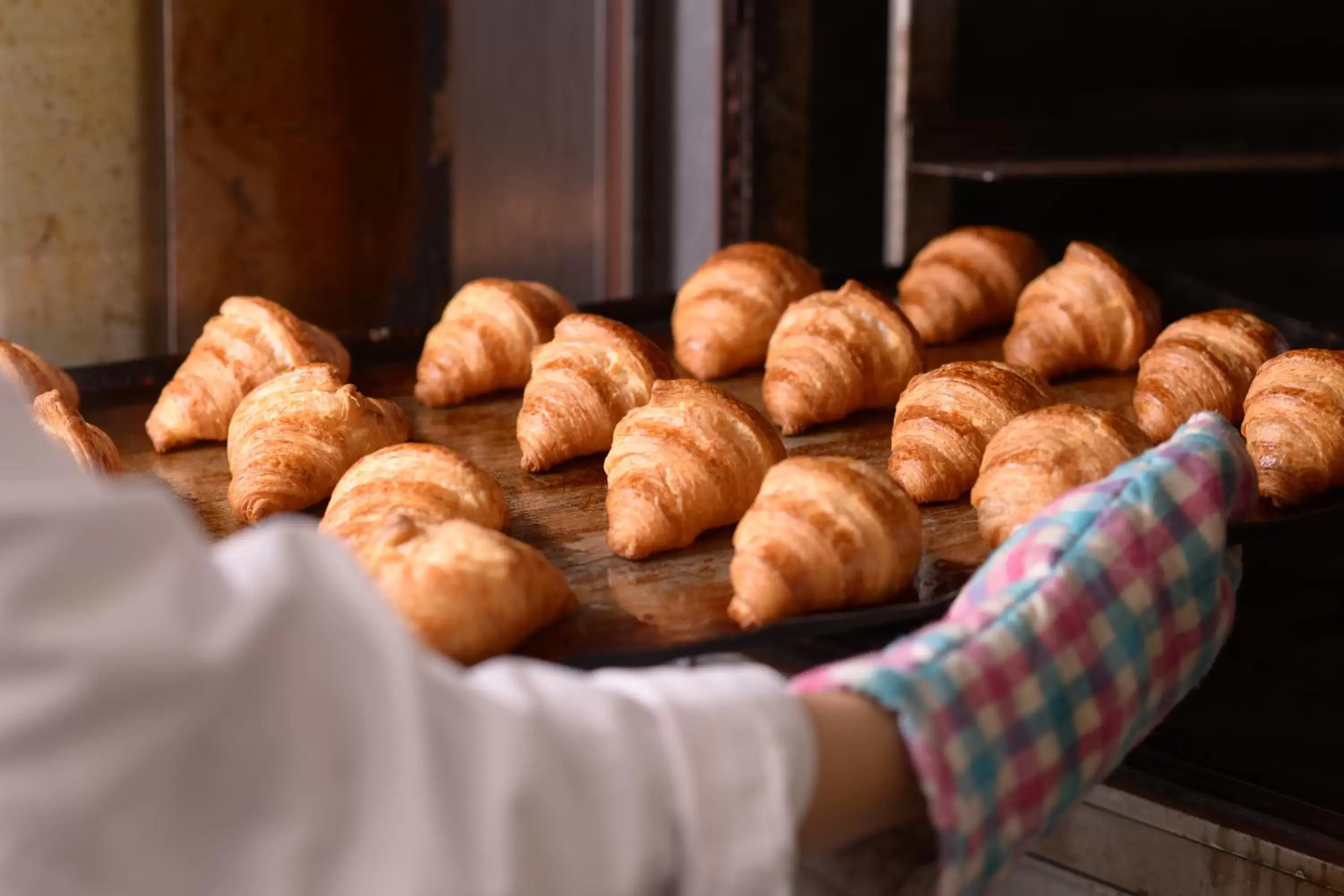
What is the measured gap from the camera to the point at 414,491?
5.48 ft

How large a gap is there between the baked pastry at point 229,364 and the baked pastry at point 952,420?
0.75 meters

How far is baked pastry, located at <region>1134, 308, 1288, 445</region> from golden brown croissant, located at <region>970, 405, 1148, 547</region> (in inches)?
11.6

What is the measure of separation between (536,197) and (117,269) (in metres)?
0.84

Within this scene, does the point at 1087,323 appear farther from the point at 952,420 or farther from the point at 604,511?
the point at 604,511

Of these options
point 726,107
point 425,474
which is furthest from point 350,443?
point 726,107

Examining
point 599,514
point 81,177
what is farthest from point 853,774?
point 81,177

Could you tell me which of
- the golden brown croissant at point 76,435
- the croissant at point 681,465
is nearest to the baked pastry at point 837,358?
the croissant at point 681,465

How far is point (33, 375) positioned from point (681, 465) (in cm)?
89

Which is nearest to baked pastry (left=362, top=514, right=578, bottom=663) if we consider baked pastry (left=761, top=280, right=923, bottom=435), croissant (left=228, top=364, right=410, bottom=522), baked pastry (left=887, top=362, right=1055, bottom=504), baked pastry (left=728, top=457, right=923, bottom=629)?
baked pastry (left=728, top=457, right=923, bottom=629)

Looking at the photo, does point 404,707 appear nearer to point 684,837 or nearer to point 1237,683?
point 684,837

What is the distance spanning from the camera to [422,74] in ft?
9.57

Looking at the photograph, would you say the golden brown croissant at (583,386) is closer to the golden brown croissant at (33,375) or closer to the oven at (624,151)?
the oven at (624,151)

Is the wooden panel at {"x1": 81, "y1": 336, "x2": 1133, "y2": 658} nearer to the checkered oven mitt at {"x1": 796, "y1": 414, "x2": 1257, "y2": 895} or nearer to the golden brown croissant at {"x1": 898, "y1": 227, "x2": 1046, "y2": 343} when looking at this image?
the golden brown croissant at {"x1": 898, "y1": 227, "x2": 1046, "y2": 343}

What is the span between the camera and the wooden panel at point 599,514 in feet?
4.98
